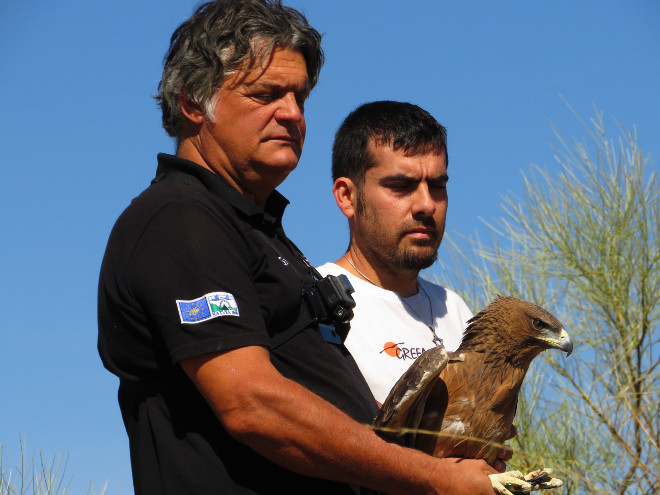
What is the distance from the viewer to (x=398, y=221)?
443cm

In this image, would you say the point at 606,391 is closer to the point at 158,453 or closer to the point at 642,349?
the point at 642,349

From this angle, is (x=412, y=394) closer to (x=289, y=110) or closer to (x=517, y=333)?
(x=517, y=333)

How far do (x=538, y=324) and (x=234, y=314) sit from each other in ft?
6.70

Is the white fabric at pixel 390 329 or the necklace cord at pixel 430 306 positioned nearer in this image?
the white fabric at pixel 390 329

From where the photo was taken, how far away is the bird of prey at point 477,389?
331 centimetres

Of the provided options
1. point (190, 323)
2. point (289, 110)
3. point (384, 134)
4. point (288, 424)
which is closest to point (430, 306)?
point (384, 134)

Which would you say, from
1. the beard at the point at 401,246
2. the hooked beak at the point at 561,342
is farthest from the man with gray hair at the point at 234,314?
the beard at the point at 401,246

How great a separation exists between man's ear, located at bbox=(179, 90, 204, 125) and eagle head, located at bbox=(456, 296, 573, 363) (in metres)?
1.70

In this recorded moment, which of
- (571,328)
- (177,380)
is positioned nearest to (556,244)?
(571,328)

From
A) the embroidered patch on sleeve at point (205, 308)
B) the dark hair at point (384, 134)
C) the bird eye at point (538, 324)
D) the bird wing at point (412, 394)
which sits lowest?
the bird wing at point (412, 394)

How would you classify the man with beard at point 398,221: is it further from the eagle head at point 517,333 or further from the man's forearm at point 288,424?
the man's forearm at point 288,424

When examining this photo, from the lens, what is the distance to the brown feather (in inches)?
140

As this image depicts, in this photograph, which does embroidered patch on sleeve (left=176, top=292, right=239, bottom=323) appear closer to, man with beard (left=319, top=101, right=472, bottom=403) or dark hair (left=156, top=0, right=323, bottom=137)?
dark hair (left=156, top=0, right=323, bottom=137)

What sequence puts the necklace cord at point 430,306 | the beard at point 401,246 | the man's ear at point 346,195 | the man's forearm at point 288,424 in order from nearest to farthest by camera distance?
the man's forearm at point 288,424 < the necklace cord at point 430,306 < the beard at point 401,246 < the man's ear at point 346,195
